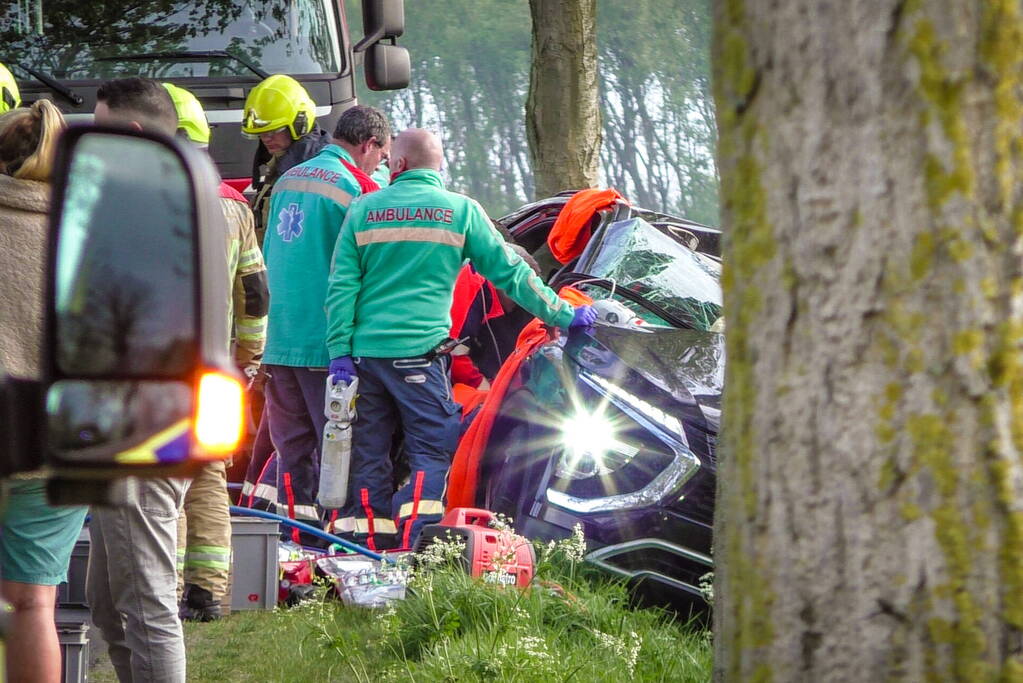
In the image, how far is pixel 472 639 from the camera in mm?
4746

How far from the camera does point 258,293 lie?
504cm

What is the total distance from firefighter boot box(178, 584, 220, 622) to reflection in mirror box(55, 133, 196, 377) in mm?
4418

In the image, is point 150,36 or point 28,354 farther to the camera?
point 150,36

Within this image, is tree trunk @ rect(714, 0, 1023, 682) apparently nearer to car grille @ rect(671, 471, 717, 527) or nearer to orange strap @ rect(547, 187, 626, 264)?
car grille @ rect(671, 471, 717, 527)

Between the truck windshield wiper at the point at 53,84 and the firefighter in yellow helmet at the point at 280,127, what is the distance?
1005 mm

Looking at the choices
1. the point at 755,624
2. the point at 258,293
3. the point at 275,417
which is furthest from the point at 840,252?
the point at 275,417

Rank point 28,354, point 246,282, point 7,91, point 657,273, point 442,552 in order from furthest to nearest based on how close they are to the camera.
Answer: point 7,91
point 657,273
point 442,552
point 246,282
point 28,354

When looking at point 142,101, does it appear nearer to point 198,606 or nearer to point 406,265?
point 198,606

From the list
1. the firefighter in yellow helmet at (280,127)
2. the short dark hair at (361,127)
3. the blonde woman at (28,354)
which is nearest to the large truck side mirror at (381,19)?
the firefighter in yellow helmet at (280,127)

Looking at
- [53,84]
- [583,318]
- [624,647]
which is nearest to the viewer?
[624,647]

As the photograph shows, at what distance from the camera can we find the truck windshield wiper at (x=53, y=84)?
8352 millimetres

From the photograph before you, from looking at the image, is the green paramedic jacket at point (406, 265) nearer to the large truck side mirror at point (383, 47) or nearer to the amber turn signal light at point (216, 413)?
the large truck side mirror at point (383, 47)

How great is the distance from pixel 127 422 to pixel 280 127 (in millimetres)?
6611

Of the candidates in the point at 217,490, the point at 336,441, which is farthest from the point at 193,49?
the point at 217,490
